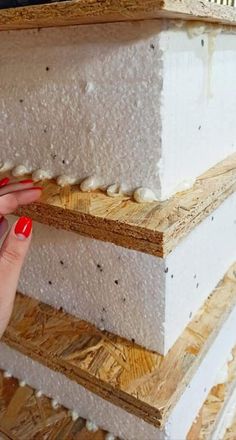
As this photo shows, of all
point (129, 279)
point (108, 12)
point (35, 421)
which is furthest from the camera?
point (35, 421)

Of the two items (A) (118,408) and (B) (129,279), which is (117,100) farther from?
(A) (118,408)

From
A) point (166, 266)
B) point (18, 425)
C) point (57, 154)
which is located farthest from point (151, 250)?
point (18, 425)

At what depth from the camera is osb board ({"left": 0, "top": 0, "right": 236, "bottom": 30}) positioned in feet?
1.20

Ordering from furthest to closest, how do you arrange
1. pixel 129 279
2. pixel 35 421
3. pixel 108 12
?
pixel 35 421 → pixel 129 279 → pixel 108 12

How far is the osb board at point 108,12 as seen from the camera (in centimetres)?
37

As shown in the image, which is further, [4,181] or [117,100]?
[4,181]

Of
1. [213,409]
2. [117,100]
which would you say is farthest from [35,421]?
[117,100]

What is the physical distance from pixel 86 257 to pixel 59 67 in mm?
260

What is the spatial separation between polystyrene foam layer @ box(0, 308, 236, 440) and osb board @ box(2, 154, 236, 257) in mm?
241

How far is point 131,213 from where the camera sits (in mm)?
465

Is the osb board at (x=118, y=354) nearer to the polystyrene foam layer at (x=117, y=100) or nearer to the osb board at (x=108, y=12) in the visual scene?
the polystyrene foam layer at (x=117, y=100)

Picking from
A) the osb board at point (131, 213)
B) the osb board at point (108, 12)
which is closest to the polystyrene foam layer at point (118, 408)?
the osb board at point (131, 213)

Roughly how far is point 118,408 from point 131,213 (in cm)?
35

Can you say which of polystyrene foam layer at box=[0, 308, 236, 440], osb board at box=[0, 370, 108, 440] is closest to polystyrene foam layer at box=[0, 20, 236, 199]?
polystyrene foam layer at box=[0, 308, 236, 440]
